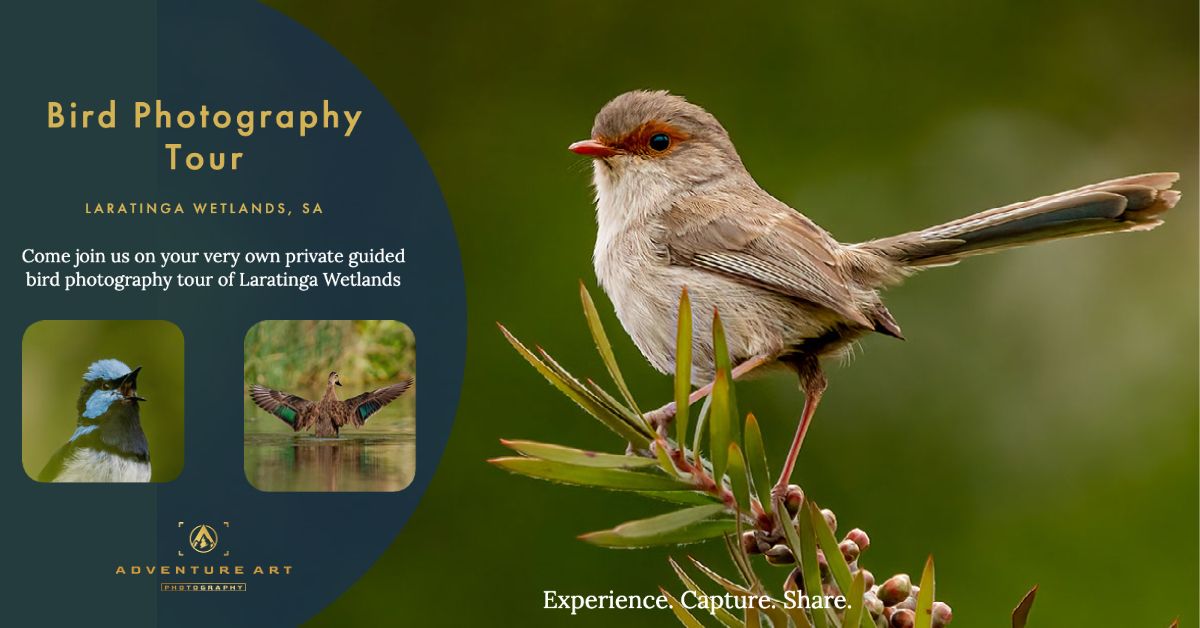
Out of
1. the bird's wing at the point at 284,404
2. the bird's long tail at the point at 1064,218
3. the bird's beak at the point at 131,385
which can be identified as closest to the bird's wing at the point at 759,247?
the bird's long tail at the point at 1064,218

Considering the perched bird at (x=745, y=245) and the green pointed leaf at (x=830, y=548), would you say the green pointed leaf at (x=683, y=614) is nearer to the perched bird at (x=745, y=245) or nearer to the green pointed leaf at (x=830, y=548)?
the green pointed leaf at (x=830, y=548)

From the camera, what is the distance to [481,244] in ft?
A: 13.7

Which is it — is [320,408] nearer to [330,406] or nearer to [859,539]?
[330,406]

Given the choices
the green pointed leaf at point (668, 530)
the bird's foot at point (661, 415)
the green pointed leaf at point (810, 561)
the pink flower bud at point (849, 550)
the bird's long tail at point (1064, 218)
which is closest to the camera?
the green pointed leaf at point (668, 530)

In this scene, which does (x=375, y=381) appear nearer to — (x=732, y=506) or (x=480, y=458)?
(x=480, y=458)

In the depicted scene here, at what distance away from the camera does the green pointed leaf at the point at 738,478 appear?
1.16 meters

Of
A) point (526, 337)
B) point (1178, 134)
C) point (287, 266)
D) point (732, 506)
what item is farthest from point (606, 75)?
point (732, 506)

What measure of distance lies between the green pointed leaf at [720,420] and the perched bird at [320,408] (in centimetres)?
222

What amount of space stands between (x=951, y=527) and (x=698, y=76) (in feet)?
6.33

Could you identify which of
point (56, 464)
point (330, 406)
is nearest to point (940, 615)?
point (330, 406)

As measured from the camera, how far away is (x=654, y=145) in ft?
9.04

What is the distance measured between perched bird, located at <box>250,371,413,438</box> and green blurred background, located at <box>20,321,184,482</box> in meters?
0.32

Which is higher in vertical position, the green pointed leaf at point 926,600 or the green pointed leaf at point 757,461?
the green pointed leaf at point 757,461

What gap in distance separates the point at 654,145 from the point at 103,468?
2.03 metres
